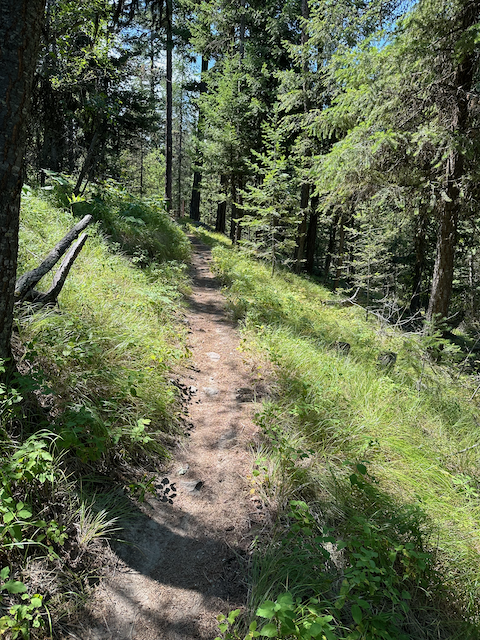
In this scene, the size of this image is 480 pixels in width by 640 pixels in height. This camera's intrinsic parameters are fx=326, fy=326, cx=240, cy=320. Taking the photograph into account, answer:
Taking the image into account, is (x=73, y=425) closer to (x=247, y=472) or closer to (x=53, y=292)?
(x=247, y=472)

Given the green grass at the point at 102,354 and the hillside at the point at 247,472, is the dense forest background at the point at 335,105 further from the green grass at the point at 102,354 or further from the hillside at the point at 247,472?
the green grass at the point at 102,354

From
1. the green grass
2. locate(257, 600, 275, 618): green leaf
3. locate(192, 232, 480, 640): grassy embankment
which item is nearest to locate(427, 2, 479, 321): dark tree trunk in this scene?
locate(192, 232, 480, 640): grassy embankment

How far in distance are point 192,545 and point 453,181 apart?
6547mm

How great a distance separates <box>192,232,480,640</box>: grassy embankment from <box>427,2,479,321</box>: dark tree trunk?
1511 millimetres

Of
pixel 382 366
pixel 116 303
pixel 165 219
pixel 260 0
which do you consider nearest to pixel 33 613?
pixel 116 303

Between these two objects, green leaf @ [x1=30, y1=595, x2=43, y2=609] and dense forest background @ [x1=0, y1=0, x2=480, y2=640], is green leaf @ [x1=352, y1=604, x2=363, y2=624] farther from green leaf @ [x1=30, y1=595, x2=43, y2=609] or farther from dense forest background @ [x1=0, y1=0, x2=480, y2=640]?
green leaf @ [x1=30, y1=595, x2=43, y2=609]

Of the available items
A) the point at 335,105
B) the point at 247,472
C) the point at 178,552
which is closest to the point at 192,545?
the point at 178,552

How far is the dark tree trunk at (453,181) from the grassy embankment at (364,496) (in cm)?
151

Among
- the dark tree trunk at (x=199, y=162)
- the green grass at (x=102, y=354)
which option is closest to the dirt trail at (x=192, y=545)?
the green grass at (x=102, y=354)

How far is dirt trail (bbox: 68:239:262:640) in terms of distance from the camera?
187 centimetres

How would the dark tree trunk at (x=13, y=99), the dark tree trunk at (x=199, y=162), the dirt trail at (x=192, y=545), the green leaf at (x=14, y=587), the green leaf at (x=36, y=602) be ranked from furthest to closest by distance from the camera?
the dark tree trunk at (x=199, y=162) < the dark tree trunk at (x=13, y=99) < the dirt trail at (x=192, y=545) < the green leaf at (x=36, y=602) < the green leaf at (x=14, y=587)

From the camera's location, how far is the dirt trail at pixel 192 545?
6.14 feet

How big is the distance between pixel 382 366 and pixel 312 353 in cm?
130

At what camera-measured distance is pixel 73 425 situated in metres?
2.38
